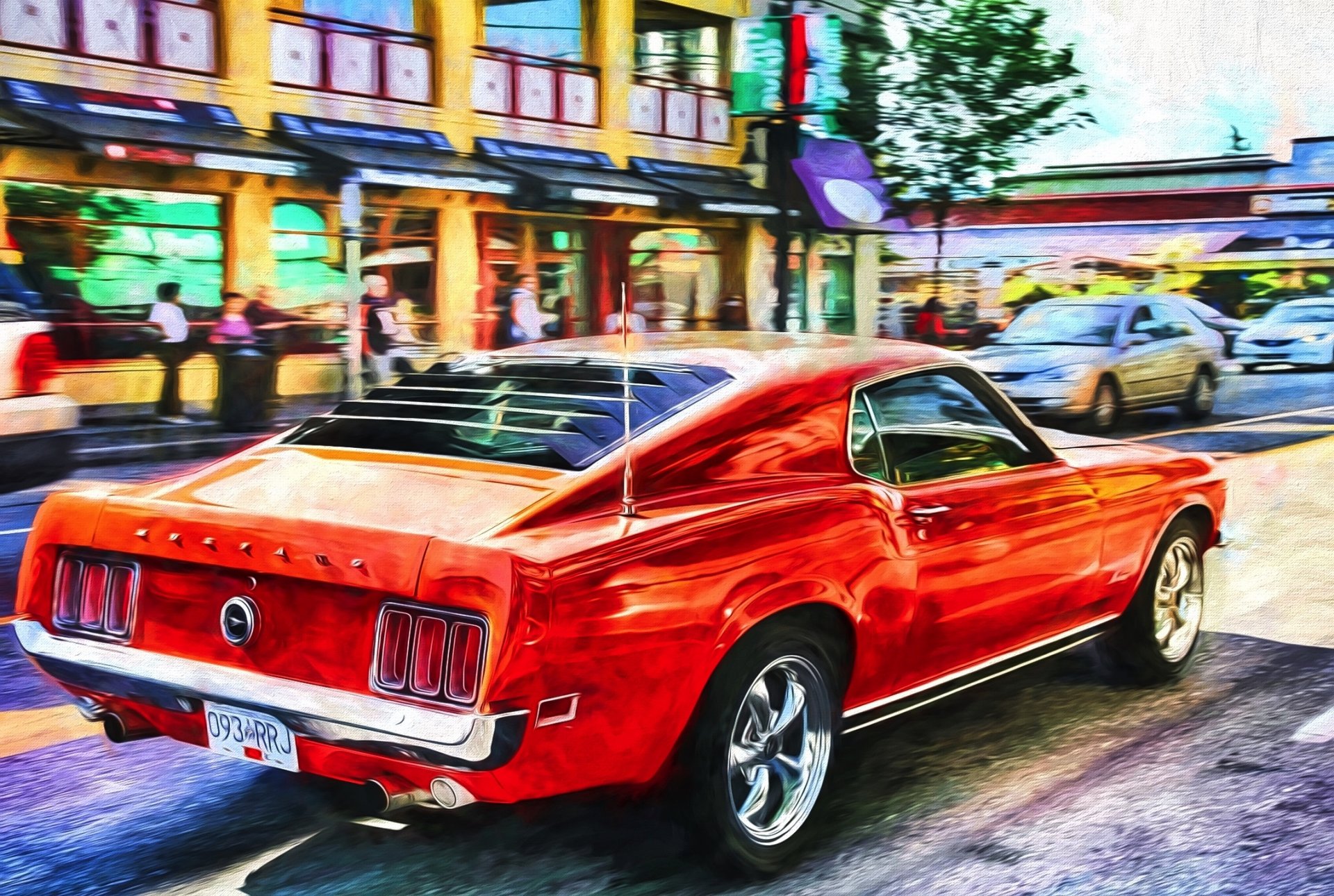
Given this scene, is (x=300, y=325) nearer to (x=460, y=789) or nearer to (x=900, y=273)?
(x=900, y=273)

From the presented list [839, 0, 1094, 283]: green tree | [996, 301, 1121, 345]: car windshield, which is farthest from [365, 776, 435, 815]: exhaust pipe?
[996, 301, 1121, 345]: car windshield

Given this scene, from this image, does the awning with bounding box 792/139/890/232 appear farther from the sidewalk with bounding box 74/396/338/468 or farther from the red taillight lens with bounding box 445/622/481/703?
the red taillight lens with bounding box 445/622/481/703

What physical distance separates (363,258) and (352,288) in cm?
19

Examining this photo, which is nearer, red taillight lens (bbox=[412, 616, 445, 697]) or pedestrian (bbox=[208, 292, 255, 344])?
red taillight lens (bbox=[412, 616, 445, 697])

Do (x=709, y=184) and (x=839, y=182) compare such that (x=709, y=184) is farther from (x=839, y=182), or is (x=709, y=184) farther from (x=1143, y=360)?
(x=1143, y=360)

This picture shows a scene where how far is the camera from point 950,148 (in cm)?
879

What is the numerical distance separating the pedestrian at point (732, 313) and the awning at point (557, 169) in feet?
2.85

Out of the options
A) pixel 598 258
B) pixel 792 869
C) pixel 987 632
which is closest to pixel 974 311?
pixel 598 258

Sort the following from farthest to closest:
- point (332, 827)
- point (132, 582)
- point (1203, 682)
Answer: point (1203, 682), point (332, 827), point (132, 582)

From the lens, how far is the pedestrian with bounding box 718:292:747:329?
26.0 ft

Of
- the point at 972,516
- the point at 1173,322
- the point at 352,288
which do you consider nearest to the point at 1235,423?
the point at 1173,322

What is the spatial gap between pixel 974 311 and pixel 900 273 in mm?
622

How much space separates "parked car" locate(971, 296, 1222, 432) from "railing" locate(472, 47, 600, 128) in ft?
10.1

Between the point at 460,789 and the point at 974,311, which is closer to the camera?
the point at 460,789
